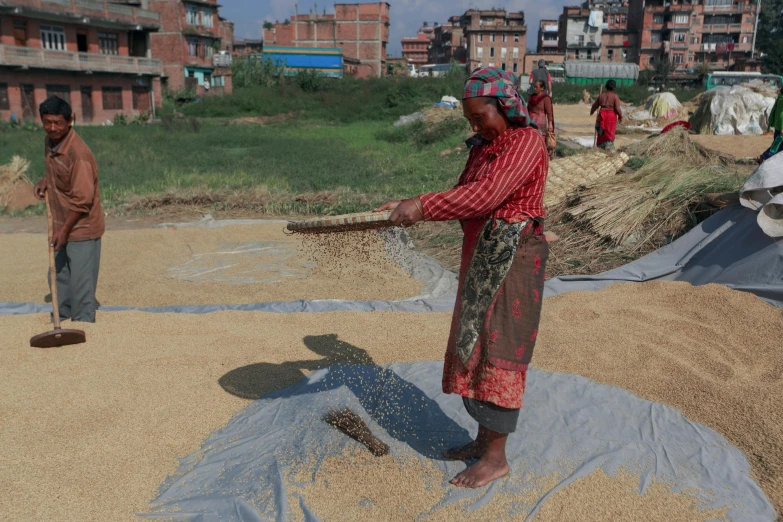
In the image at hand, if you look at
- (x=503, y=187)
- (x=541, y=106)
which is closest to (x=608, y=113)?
(x=541, y=106)

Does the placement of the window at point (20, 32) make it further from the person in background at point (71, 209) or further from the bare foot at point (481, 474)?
the bare foot at point (481, 474)

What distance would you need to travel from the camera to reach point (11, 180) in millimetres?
8477

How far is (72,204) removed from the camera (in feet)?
11.4

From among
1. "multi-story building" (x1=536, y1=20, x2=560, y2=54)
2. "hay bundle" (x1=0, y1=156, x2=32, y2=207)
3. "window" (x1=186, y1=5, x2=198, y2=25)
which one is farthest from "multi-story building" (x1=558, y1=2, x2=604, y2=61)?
"hay bundle" (x1=0, y1=156, x2=32, y2=207)

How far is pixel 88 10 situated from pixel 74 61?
8.28 feet

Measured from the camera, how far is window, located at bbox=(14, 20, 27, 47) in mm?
23558

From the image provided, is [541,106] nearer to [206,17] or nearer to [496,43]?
[206,17]

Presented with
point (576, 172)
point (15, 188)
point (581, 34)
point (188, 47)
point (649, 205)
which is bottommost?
point (15, 188)

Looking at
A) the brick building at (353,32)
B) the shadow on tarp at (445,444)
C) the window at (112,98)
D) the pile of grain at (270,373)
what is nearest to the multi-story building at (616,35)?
the brick building at (353,32)

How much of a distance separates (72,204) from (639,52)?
56.1 metres

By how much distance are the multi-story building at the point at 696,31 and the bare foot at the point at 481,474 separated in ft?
179

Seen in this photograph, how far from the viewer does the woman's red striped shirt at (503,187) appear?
189cm

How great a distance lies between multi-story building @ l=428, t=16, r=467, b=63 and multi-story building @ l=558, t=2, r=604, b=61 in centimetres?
1042

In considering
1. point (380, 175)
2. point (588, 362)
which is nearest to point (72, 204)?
point (588, 362)
